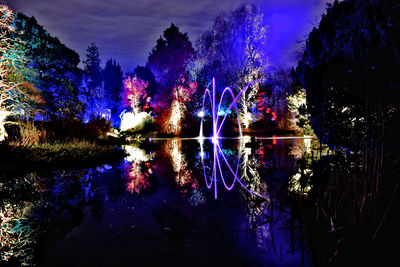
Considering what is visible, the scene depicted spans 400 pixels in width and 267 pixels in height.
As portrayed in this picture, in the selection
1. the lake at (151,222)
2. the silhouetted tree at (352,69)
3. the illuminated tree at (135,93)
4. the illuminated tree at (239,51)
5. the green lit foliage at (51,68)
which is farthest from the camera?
the illuminated tree at (135,93)

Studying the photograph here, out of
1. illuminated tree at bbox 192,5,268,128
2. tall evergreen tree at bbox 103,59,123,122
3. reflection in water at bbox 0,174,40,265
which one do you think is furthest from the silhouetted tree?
tall evergreen tree at bbox 103,59,123,122

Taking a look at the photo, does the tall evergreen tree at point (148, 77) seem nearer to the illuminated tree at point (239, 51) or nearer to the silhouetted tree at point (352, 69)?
the illuminated tree at point (239, 51)

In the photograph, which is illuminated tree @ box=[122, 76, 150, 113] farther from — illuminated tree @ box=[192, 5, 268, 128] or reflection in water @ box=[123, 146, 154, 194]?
reflection in water @ box=[123, 146, 154, 194]

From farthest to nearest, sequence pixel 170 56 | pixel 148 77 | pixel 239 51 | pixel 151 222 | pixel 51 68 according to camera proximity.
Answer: pixel 148 77 → pixel 170 56 → pixel 239 51 → pixel 51 68 → pixel 151 222

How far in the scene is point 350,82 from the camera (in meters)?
6.90

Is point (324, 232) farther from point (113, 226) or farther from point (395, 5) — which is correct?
point (395, 5)

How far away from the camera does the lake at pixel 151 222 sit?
3.79 metres

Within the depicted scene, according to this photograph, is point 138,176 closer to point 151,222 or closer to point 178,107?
point 151,222

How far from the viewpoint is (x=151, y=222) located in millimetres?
5148

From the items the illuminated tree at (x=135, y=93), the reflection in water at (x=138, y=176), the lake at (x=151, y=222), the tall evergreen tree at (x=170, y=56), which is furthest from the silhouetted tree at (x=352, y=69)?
the illuminated tree at (x=135, y=93)

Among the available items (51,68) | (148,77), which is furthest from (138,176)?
(148,77)

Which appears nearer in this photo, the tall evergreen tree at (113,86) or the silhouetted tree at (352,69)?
the silhouetted tree at (352,69)

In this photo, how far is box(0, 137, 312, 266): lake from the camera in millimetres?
3791

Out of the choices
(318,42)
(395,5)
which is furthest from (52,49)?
(395,5)
